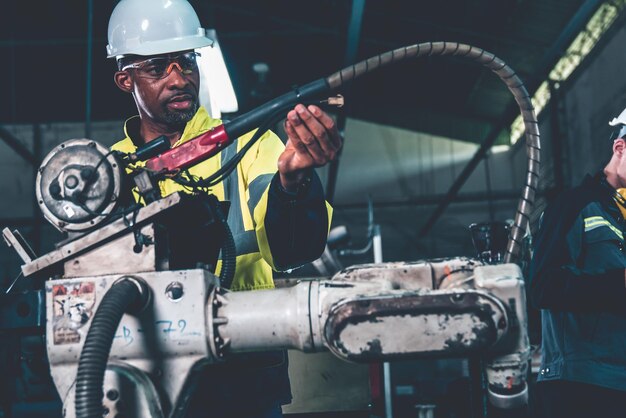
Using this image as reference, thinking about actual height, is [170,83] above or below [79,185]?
above

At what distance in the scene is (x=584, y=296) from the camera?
1.90m

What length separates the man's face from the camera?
1.27m

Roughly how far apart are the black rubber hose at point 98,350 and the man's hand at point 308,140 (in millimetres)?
274

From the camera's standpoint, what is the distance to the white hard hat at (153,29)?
4.18 ft

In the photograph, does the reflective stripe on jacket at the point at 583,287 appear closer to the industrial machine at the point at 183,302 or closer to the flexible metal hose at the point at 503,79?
the flexible metal hose at the point at 503,79

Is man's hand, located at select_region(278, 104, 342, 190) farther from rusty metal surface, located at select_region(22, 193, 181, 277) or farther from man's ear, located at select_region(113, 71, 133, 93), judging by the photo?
man's ear, located at select_region(113, 71, 133, 93)

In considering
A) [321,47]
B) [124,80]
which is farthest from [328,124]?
[321,47]

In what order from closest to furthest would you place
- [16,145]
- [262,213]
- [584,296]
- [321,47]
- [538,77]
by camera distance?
1. [262,213]
2. [584,296]
3. [538,77]
4. [321,47]
5. [16,145]

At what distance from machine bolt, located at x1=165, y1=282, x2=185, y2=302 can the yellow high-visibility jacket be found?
0.82ft

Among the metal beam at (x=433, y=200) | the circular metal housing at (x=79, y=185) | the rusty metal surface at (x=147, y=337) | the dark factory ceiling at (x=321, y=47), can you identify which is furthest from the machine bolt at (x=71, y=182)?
the metal beam at (x=433, y=200)

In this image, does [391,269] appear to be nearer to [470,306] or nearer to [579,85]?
[470,306]

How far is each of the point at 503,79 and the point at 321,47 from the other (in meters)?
7.08

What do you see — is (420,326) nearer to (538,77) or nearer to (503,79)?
(503,79)

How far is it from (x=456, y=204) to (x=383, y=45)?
14.4ft
